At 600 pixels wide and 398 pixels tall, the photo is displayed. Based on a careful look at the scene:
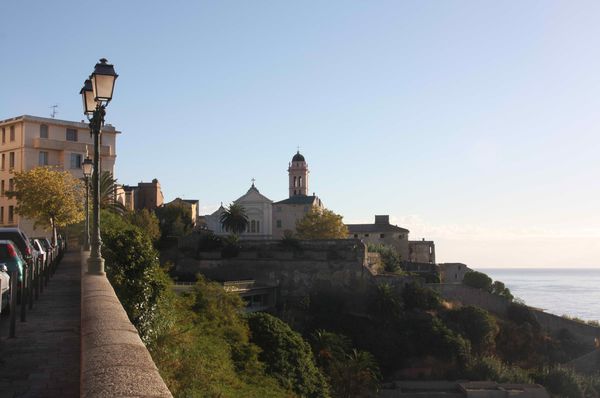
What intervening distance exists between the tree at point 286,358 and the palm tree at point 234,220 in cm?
4646

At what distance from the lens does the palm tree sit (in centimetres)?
8231

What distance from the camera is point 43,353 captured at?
28.4 feet

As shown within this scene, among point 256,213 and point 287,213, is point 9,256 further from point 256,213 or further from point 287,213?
point 287,213

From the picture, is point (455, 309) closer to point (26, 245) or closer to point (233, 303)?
point (233, 303)

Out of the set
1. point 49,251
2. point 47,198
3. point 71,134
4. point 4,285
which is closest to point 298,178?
point 71,134

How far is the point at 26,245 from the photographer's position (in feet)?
57.3

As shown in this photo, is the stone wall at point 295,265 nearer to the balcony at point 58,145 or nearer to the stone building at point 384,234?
the balcony at point 58,145

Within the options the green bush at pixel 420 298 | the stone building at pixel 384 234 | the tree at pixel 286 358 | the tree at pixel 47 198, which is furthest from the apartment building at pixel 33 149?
the stone building at pixel 384 234

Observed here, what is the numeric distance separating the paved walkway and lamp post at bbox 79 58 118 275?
1.01 m

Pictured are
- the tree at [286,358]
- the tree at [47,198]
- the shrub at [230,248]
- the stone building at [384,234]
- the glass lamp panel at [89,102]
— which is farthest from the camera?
the stone building at [384,234]

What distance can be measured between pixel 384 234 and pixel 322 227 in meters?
22.8

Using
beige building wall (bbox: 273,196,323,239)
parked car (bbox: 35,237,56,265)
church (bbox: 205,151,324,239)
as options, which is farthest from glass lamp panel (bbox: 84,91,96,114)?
beige building wall (bbox: 273,196,323,239)

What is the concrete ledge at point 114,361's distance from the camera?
421cm

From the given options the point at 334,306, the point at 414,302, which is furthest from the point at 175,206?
the point at 414,302
